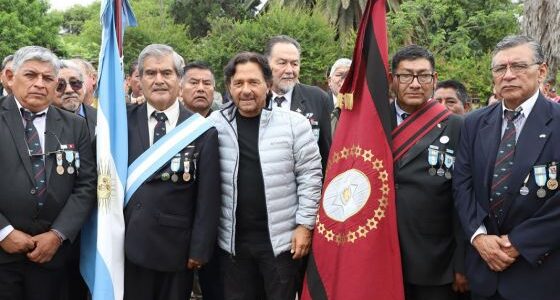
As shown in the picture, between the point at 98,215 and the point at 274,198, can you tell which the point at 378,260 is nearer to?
the point at 274,198

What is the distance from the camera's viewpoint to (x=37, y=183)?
3.94 metres

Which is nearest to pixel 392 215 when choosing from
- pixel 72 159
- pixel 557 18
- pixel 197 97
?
pixel 72 159

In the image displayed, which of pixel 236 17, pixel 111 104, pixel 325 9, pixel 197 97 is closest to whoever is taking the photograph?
pixel 111 104

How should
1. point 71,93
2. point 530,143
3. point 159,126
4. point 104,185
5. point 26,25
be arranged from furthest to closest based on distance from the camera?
point 26,25 → point 71,93 → point 159,126 → point 104,185 → point 530,143

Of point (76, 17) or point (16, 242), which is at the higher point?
point (76, 17)

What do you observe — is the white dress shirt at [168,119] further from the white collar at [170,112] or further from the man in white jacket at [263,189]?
the man in white jacket at [263,189]

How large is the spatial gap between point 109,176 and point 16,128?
26.0 inches

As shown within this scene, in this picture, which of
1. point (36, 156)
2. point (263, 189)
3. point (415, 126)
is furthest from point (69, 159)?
point (415, 126)

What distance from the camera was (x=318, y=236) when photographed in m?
3.93

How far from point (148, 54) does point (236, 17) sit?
1221 inches

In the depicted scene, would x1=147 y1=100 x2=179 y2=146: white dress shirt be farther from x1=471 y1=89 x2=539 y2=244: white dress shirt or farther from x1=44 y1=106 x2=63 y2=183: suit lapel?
x1=471 y1=89 x2=539 y2=244: white dress shirt

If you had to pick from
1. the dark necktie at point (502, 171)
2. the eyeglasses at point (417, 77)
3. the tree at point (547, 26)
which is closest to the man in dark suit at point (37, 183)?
the eyeglasses at point (417, 77)

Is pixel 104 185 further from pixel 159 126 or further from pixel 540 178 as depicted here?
pixel 540 178

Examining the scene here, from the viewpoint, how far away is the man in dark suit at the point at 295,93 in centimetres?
494
